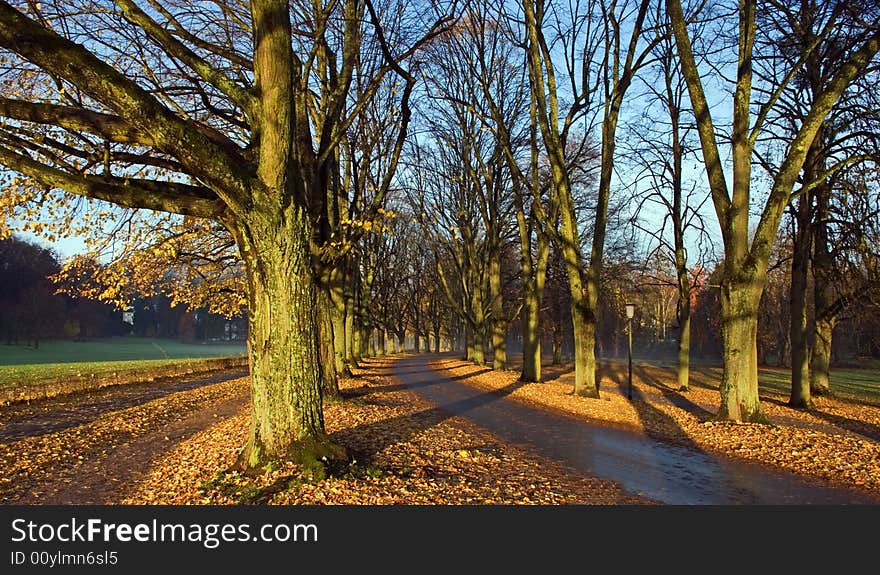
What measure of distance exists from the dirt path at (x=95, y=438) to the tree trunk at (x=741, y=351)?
10860mm

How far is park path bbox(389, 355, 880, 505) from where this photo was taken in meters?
7.16

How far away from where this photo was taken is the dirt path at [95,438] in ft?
23.7

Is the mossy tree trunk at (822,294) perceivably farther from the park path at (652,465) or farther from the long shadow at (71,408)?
the long shadow at (71,408)

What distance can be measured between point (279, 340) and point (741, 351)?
9.44 metres

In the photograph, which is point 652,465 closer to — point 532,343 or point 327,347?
point 327,347

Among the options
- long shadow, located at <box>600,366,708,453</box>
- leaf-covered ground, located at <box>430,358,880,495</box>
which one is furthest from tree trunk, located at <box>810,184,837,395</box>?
long shadow, located at <box>600,366,708,453</box>

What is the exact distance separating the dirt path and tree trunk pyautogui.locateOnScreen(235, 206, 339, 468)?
1.92 meters

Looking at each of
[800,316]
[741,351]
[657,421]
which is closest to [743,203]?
[741,351]

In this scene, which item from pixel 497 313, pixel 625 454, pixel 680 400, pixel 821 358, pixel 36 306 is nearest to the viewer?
pixel 625 454

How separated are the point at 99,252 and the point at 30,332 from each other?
200 feet

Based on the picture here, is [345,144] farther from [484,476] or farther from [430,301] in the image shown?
[430,301]

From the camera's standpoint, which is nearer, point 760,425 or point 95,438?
point 95,438

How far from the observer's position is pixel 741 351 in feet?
38.0

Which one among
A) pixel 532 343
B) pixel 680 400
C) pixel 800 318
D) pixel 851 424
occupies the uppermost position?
pixel 800 318
